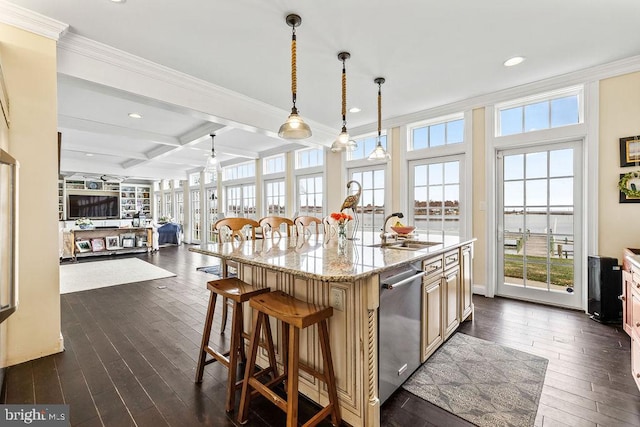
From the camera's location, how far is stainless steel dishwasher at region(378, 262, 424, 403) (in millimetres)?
1704

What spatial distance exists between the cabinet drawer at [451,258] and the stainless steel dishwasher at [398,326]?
1.71 ft

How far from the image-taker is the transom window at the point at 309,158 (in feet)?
20.2

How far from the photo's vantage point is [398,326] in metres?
1.85

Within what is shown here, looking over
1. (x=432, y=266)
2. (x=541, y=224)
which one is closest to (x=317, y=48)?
(x=432, y=266)

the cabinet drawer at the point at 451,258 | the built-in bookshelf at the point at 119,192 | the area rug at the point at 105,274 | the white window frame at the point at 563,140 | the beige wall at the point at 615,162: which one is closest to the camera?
the cabinet drawer at the point at 451,258

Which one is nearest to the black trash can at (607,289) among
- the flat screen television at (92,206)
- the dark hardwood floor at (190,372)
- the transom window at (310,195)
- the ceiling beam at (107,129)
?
the dark hardwood floor at (190,372)

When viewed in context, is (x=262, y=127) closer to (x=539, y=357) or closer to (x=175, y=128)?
(x=175, y=128)

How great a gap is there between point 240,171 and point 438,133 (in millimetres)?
5605

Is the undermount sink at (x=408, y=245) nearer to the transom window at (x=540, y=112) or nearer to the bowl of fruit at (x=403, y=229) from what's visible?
the bowl of fruit at (x=403, y=229)

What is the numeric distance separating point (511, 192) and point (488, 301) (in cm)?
146

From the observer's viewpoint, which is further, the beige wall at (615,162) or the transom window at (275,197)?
the transom window at (275,197)

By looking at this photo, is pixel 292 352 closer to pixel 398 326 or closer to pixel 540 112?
pixel 398 326

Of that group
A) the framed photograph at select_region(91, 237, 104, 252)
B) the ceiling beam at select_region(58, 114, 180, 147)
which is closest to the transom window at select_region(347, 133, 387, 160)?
the ceiling beam at select_region(58, 114, 180, 147)

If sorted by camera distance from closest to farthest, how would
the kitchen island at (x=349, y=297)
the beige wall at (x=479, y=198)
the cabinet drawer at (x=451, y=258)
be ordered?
the kitchen island at (x=349, y=297), the cabinet drawer at (x=451, y=258), the beige wall at (x=479, y=198)
